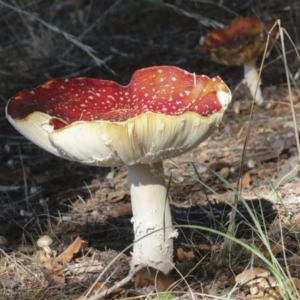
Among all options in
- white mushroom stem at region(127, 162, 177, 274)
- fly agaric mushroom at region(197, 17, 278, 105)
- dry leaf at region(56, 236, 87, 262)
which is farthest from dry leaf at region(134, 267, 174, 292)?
fly agaric mushroom at region(197, 17, 278, 105)

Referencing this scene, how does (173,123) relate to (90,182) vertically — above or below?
above

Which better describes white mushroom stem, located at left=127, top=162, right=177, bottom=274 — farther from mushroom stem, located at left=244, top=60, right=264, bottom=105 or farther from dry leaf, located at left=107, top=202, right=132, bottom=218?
mushroom stem, located at left=244, top=60, right=264, bottom=105

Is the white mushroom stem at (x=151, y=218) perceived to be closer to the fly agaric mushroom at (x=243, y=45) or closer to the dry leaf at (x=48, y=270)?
the dry leaf at (x=48, y=270)

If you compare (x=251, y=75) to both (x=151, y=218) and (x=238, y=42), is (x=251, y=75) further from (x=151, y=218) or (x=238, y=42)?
(x=151, y=218)

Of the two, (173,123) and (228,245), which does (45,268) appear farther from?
(173,123)

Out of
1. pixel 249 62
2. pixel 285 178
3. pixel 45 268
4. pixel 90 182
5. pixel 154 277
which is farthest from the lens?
pixel 249 62

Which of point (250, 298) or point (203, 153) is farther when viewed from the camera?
point (203, 153)

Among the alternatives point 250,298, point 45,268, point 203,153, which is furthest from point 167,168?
point 250,298

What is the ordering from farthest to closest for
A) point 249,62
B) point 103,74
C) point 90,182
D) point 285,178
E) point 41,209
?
point 103,74 < point 249,62 < point 90,182 < point 41,209 < point 285,178
